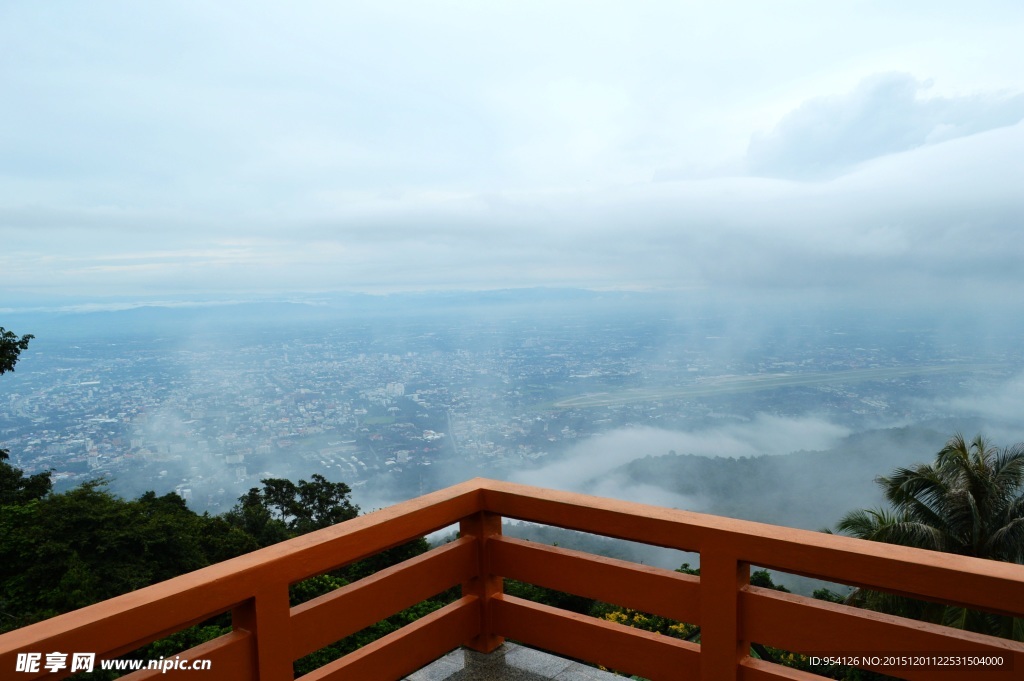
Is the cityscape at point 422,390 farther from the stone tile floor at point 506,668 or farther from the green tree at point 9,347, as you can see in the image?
the stone tile floor at point 506,668

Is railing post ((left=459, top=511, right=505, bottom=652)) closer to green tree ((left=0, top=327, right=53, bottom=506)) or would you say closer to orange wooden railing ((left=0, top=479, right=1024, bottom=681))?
orange wooden railing ((left=0, top=479, right=1024, bottom=681))

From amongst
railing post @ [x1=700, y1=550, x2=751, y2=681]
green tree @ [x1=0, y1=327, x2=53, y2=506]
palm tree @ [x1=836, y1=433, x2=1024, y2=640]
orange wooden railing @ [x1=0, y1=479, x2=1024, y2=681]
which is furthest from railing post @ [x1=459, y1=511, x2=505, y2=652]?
green tree @ [x1=0, y1=327, x2=53, y2=506]

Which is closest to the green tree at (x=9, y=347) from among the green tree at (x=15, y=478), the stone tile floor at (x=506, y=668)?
the green tree at (x=15, y=478)

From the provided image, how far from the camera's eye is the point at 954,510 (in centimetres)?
1658

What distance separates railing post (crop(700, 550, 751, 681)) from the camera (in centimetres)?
180

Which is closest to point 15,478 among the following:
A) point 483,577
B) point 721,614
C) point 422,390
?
point 483,577

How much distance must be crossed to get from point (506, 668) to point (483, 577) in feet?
1.07

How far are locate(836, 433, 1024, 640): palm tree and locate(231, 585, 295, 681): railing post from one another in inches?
623

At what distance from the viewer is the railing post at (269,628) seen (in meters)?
1.59

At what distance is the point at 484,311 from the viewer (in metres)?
65.4

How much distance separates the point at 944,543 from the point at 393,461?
2486 cm

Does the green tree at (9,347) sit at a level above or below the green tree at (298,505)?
above

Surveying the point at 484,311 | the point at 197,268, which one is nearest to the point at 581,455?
the point at 484,311

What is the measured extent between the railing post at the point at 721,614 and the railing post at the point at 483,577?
834 mm
